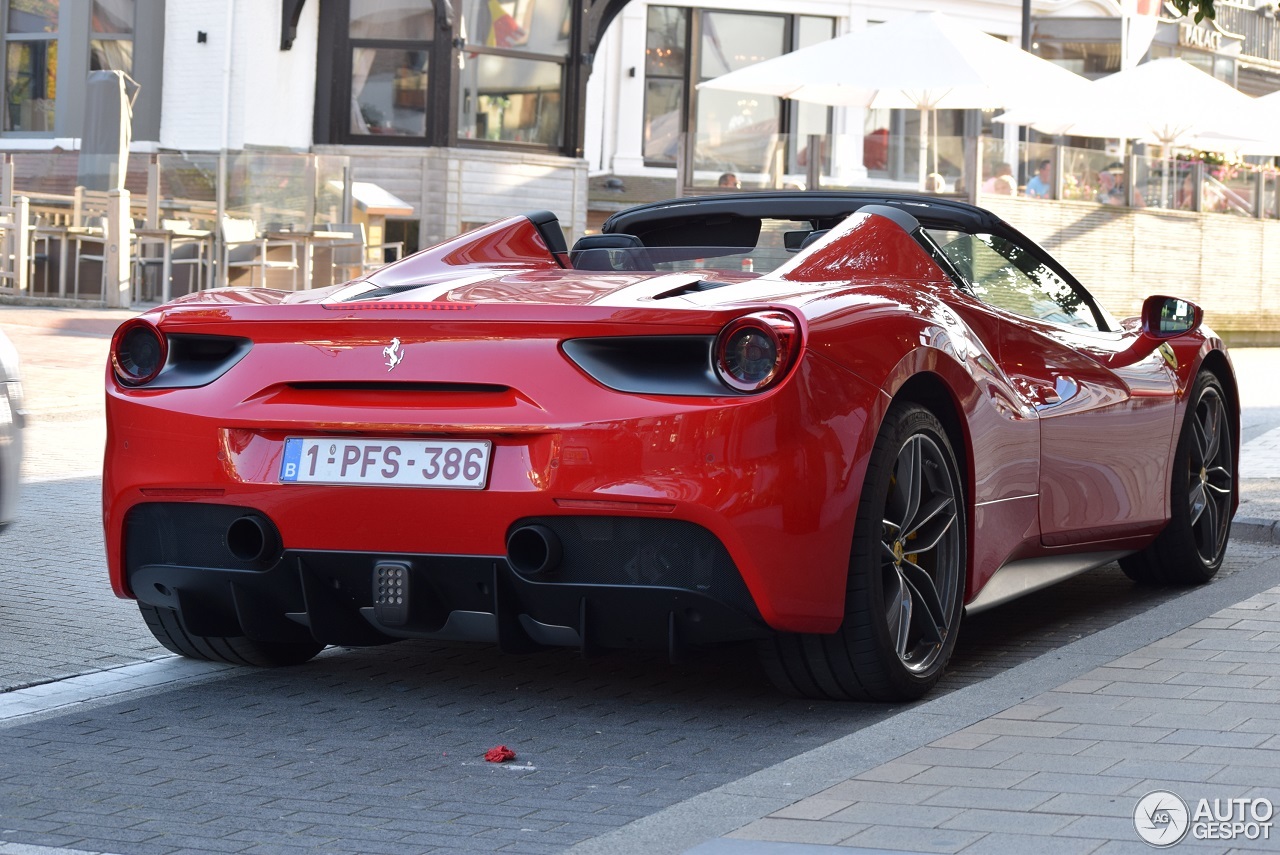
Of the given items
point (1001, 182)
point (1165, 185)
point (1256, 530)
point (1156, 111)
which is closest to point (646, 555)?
point (1256, 530)

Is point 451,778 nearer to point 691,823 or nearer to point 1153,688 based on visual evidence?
point 691,823

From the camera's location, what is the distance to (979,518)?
4855mm

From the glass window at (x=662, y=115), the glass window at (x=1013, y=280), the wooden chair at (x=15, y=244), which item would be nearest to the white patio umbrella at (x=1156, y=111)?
the glass window at (x=662, y=115)

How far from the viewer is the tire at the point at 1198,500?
20.7 feet

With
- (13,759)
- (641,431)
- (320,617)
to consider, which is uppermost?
(641,431)

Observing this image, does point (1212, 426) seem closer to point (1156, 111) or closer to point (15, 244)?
point (15, 244)

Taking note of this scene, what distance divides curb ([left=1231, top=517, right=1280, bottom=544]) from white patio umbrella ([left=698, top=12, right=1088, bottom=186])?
40.6 feet

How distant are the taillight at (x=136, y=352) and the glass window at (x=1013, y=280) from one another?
2241 millimetres

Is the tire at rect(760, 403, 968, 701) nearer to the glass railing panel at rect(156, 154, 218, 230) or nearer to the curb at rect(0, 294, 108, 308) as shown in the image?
the glass railing panel at rect(156, 154, 218, 230)

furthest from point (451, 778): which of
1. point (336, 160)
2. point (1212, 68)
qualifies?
point (1212, 68)

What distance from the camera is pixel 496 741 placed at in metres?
4.33

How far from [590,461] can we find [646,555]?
0.24m

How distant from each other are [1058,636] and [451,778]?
2.42 m

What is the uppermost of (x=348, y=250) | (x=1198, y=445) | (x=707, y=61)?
(x=707, y=61)
